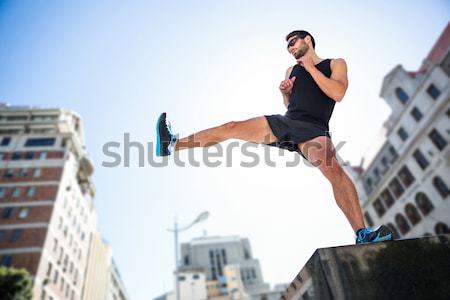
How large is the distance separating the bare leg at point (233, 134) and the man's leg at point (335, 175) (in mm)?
367

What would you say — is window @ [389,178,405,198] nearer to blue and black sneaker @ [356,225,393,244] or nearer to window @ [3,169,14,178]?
blue and black sneaker @ [356,225,393,244]

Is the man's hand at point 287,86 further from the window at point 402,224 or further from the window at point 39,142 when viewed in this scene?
the window at point 39,142

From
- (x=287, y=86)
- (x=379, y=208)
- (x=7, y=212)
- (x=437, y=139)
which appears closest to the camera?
(x=287, y=86)

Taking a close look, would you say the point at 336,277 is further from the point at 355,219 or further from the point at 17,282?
the point at 17,282

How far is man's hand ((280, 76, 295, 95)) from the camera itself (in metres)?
3.23

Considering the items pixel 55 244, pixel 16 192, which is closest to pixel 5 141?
pixel 16 192

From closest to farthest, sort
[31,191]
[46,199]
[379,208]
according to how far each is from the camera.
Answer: [379,208], [46,199], [31,191]

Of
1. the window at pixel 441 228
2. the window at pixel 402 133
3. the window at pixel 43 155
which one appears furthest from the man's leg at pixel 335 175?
the window at pixel 43 155

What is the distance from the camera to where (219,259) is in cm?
9669

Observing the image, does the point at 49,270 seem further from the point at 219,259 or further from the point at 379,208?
the point at 219,259

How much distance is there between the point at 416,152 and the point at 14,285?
3070 centimetres

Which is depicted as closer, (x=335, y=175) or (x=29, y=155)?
(x=335, y=175)

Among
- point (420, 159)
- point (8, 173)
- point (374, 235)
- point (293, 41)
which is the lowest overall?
point (374, 235)

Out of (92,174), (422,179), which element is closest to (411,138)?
(422,179)
